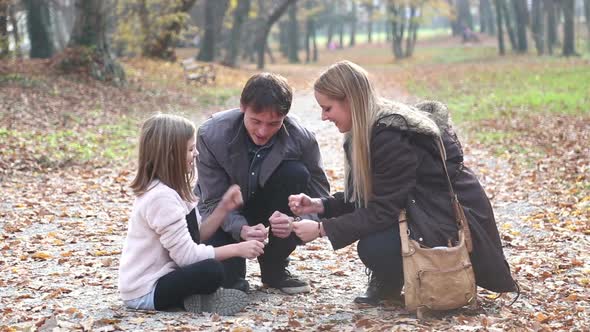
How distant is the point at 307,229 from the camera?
14.8 ft

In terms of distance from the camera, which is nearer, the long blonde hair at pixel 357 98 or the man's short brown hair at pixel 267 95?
the long blonde hair at pixel 357 98

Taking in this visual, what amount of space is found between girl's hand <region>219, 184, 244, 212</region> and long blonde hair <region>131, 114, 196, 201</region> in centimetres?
27

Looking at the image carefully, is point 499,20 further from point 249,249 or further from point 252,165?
point 249,249

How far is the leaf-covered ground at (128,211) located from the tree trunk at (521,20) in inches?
943

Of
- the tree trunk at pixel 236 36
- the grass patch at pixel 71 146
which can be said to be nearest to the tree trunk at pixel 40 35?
the grass patch at pixel 71 146

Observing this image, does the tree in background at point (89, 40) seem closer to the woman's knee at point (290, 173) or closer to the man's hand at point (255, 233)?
the woman's knee at point (290, 173)

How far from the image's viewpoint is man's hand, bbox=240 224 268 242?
463 centimetres

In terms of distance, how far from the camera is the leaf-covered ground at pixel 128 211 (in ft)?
14.5

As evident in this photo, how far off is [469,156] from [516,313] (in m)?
7.55

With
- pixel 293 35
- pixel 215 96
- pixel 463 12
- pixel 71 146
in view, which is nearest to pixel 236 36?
pixel 215 96

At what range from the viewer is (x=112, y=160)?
38.2 ft

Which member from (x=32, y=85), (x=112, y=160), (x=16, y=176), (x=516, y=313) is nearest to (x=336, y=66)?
(x=516, y=313)

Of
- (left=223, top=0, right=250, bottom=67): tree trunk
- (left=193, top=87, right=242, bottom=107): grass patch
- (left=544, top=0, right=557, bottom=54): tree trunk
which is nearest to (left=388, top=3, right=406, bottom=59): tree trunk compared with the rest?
(left=544, top=0, right=557, bottom=54): tree trunk

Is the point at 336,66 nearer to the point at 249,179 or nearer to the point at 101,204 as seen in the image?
the point at 249,179
